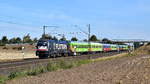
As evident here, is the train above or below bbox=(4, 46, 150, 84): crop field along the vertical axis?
above

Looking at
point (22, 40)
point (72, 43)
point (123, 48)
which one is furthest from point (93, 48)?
point (22, 40)

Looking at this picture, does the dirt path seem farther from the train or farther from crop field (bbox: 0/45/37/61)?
crop field (bbox: 0/45/37/61)

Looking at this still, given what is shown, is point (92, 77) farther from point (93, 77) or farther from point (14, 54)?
point (14, 54)

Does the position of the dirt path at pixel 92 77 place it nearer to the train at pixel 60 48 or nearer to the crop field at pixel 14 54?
the train at pixel 60 48

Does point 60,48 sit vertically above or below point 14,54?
above

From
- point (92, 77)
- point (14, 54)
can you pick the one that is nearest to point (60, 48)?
point (14, 54)

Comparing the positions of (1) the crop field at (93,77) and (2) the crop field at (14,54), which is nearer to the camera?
(1) the crop field at (93,77)

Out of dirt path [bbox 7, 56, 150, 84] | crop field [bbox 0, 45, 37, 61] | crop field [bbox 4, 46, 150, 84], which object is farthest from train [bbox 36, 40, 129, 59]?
dirt path [bbox 7, 56, 150, 84]

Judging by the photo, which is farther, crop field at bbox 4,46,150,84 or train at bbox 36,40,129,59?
train at bbox 36,40,129,59

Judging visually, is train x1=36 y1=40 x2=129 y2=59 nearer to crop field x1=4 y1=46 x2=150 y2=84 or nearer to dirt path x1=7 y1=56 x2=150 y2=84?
crop field x1=4 y1=46 x2=150 y2=84

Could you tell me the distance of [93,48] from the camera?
3263 inches

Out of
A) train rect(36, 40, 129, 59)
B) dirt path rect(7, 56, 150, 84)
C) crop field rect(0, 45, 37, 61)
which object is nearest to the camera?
dirt path rect(7, 56, 150, 84)

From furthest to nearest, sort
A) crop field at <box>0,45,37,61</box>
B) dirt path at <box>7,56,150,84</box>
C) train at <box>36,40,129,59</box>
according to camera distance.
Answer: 1. crop field at <box>0,45,37,61</box>
2. train at <box>36,40,129,59</box>
3. dirt path at <box>7,56,150,84</box>

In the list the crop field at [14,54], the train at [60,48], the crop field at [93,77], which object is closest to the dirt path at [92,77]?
the crop field at [93,77]
